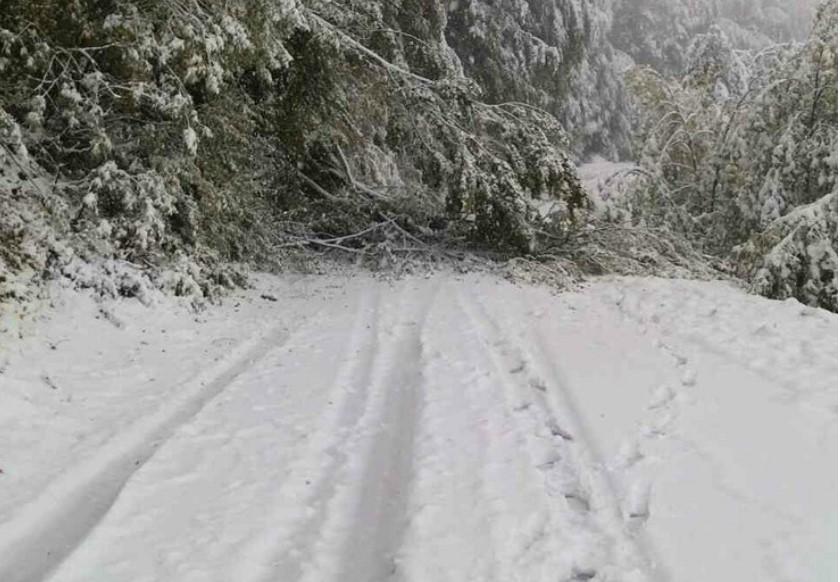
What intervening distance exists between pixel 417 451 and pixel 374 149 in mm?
9575

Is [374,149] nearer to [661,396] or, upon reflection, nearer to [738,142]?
[738,142]

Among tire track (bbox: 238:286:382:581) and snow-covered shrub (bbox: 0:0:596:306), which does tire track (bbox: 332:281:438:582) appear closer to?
tire track (bbox: 238:286:382:581)

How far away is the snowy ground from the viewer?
2936 mm

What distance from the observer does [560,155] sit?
35.8ft

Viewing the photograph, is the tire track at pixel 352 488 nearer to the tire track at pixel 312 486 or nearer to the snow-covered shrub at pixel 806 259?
the tire track at pixel 312 486

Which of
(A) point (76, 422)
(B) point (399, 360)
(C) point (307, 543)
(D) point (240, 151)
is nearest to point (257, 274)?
(D) point (240, 151)

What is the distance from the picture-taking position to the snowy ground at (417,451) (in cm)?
294

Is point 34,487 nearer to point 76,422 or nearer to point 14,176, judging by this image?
point 76,422

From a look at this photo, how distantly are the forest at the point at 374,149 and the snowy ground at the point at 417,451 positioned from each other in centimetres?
130

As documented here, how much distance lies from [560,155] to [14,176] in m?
7.59

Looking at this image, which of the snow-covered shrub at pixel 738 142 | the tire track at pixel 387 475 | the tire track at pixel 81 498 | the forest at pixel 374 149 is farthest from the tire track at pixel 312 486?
the snow-covered shrub at pixel 738 142

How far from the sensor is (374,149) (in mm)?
12844

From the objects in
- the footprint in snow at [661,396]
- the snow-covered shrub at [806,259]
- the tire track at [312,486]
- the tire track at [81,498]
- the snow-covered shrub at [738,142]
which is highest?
the snow-covered shrub at [738,142]

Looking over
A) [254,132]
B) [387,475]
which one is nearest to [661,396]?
[387,475]
